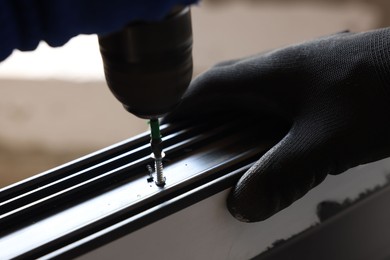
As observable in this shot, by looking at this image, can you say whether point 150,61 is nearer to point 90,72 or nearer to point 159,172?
point 159,172

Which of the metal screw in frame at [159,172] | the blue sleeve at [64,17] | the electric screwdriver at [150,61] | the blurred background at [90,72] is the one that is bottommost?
the blurred background at [90,72]

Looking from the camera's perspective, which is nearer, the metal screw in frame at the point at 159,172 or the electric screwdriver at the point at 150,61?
the electric screwdriver at the point at 150,61

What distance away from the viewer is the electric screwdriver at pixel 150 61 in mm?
450

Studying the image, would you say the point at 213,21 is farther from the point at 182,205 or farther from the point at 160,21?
the point at 160,21

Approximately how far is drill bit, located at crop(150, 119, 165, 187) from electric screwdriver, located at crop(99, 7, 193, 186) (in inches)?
2.7

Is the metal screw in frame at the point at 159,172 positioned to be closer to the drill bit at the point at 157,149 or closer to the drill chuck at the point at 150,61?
the drill bit at the point at 157,149

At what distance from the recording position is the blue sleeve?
386 mm

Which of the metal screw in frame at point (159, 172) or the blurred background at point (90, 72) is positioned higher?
the metal screw in frame at point (159, 172)

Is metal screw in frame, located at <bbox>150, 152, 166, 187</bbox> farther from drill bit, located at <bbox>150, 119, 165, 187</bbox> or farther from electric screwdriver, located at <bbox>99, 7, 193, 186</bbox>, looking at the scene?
electric screwdriver, located at <bbox>99, 7, 193, 186</bbox>

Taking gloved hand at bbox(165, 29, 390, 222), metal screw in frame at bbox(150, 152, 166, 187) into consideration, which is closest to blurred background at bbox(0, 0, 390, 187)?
gloved hand at bbox(165, 29, 390, 222)

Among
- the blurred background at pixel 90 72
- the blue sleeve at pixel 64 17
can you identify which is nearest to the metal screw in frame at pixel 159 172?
the blue sleeve at pixel 64 17

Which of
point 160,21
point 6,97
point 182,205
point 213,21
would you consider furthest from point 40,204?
point 6,97

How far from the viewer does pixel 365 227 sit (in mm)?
776

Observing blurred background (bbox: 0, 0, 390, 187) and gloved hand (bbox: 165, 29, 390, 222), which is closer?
gloved hand (bbox: 165, 29, 390, 222)
